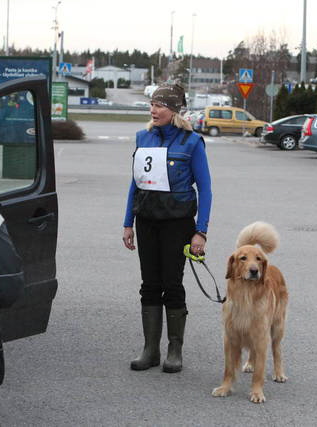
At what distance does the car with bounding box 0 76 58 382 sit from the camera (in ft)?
17.0

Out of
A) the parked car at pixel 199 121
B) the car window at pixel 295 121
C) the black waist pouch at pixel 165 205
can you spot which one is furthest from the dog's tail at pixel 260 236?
the parked car at pixel 199 121

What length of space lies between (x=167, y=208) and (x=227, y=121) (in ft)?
143

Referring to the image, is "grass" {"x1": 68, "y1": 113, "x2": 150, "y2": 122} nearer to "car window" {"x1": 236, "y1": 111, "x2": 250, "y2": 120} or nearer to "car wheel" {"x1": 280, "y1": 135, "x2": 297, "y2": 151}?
"car window" {"x1": 236, "y1": 111, "x2": 250, "y2": 120}

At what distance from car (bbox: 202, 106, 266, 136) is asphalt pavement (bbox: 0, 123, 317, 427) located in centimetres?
3513

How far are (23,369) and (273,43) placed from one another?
72.0 meters

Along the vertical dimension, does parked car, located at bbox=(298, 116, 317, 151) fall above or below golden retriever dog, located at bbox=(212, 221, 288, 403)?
above

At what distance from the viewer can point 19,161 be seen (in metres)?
5.57

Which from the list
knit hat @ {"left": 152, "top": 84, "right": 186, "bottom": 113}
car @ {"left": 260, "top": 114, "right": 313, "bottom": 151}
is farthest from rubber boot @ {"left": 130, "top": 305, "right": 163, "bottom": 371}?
car @ {"left": 260, "top": 114, "right": 313, "bottom": 151}

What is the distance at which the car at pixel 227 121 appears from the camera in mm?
48438

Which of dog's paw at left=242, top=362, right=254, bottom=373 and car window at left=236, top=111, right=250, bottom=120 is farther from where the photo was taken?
car window at left=236, top=111, right=250, bottom=120

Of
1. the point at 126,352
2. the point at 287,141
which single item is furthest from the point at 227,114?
the point at 126,352

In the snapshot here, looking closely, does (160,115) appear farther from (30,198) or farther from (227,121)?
(227,121)

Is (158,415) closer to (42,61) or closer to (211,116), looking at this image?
(42,61)

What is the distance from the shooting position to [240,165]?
26.4 metres
